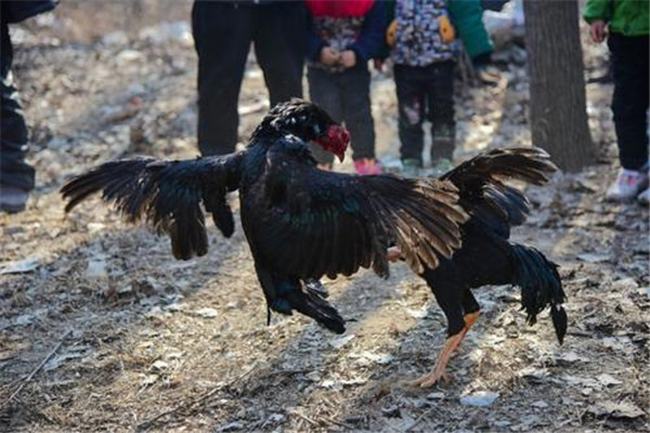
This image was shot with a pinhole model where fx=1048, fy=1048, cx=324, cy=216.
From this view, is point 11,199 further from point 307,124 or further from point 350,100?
point 307,124

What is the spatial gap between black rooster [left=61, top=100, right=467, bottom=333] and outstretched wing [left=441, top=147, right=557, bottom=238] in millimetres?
391

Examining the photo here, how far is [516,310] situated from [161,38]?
897 centimetres

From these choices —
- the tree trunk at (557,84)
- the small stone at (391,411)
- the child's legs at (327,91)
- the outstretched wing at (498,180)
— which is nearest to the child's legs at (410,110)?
the child's legs at (327,91)

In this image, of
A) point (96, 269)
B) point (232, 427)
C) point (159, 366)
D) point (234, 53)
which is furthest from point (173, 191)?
point (234, 53)

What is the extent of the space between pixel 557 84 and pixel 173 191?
4.15 meters

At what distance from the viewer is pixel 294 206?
4273 millimetres

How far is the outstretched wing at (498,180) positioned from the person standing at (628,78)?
2.64m

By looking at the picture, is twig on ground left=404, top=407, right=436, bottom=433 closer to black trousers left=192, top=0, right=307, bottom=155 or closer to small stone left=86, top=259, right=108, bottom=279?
small stone left=86, top=259, right=108, bottom=279

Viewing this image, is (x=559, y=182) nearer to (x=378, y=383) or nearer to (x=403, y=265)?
(x=403, y=265)

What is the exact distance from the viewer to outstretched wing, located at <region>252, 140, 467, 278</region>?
410 cm

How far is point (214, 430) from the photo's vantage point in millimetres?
4543

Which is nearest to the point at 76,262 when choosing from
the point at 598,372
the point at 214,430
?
the point at 214,430

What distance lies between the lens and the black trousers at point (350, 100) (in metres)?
7.89

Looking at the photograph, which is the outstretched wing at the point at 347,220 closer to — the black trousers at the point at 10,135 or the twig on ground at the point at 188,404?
the twig on ground at the point at 188,404
